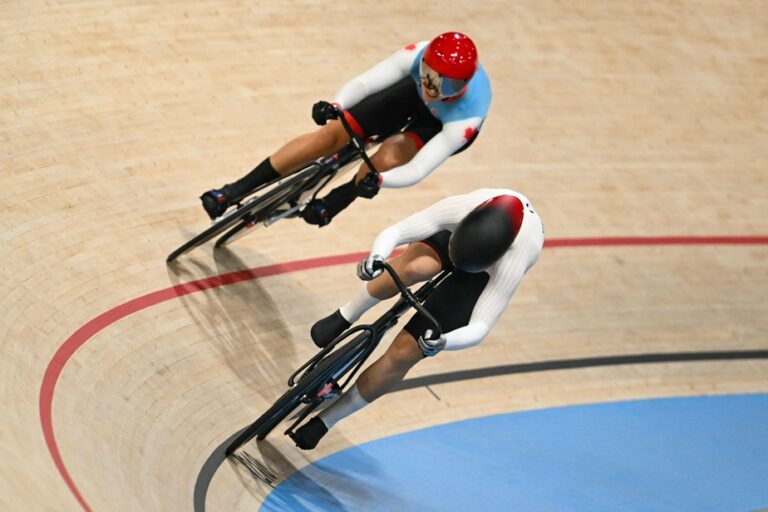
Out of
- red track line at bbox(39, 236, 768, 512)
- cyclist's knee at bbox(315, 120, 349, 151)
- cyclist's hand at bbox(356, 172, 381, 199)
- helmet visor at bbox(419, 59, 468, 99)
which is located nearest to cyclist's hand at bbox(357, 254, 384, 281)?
cyclist's hand at bbox(356, 172, 381, 199)

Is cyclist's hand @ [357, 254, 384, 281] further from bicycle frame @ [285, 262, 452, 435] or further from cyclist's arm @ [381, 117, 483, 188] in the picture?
cyclist's arm @ [381, 117, 483, 188]

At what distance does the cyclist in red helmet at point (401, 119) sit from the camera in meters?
4.06

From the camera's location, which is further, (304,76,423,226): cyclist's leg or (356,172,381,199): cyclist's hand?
(304,76,423,226): cyclist's leg

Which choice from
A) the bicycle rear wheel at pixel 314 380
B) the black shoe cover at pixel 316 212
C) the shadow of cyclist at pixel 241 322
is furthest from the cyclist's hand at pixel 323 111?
the shadow of cyclist at pixel 241 322

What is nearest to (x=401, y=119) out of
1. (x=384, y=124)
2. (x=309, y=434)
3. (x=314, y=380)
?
(x=384, y=124)

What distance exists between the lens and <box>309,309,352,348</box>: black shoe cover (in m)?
4.17

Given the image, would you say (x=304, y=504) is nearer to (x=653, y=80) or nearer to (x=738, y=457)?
(x=738, y=457)

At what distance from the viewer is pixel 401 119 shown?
4637 millimetres

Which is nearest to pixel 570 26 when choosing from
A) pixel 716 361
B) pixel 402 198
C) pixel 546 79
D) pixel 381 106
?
pixel 546 79

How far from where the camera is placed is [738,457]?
17.7 feet

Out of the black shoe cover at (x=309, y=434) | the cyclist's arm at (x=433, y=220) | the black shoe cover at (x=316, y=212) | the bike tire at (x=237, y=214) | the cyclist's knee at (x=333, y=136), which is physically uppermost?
the cyclist's knee at (x=333, y=136)

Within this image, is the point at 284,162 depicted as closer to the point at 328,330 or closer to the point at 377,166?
the point at 377,166

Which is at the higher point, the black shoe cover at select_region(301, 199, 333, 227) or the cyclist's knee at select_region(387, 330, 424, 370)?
the black shoe cover at select_region(301, 199, 333, 227)

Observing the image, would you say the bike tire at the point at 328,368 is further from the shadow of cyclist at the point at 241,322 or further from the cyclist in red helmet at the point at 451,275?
the shadow of cyclist at the point at 241,322
